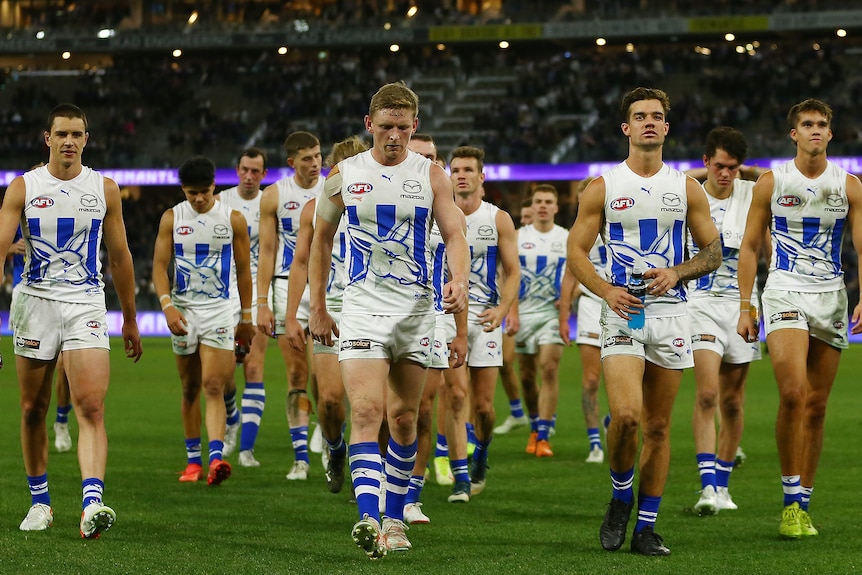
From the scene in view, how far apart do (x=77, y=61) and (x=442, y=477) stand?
49.0 meters

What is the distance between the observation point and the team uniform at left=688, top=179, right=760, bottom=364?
353 inches

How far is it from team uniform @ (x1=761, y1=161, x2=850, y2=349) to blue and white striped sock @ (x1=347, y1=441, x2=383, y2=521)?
269cm

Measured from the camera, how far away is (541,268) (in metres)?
13.0

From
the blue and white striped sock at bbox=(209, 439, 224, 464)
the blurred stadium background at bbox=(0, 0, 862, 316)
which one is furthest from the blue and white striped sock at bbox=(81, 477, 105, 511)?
the blurred stadium background at bbox=(0, 0, 862, 316)

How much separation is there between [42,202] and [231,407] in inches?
185

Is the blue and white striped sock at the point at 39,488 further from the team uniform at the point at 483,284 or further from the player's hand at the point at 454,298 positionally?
the team uniform at the point at 483,284

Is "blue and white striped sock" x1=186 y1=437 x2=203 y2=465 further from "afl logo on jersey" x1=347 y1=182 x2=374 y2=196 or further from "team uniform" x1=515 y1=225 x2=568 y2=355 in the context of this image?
"afl logo on jersey" x1=347 y1=182 x2=374 y2=196

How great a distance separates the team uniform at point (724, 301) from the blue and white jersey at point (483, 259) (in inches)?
58.1

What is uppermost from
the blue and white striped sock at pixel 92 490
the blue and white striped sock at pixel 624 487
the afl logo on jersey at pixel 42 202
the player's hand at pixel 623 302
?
the afl logo on jersey at pixel 42 202

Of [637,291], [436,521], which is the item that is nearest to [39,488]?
[436,521]

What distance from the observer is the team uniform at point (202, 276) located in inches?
396

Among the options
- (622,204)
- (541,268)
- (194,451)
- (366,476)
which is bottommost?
Answer: (194,451)

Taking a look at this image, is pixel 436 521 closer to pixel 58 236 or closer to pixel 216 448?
pixel 216 448

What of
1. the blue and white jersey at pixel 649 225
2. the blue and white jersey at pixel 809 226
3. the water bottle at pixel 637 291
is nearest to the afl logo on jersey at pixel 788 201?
the blue and white jersey at pixel 809 226
